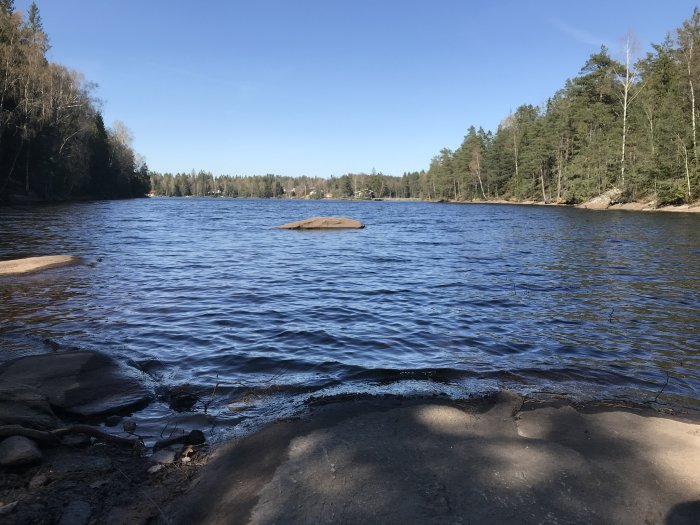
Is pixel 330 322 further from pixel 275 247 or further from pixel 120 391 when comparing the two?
pixel 275 247

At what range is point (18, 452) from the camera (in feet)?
12.4

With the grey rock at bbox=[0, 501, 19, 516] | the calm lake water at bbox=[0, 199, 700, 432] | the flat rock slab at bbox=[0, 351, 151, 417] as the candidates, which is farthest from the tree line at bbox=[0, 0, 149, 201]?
the grey rock at bbox=[0, 501, 19, 516]

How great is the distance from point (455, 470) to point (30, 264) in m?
15.1

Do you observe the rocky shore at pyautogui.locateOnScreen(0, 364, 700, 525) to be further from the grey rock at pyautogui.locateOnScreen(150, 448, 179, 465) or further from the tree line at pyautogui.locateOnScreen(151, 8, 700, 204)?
the tree line at pyautogui.locateOnScreen(151, 8, 700, 204)

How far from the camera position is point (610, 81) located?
2598 inches

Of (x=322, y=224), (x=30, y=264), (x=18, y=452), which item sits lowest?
(x=18, y=452)

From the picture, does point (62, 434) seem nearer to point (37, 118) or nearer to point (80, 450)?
point (80, 450)

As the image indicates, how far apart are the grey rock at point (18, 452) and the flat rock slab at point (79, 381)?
1.13 m

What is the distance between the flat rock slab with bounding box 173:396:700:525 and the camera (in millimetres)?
3084

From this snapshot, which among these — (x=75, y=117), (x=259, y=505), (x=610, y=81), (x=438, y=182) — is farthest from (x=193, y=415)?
(x=438, y=182)

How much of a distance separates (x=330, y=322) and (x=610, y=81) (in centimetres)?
7503

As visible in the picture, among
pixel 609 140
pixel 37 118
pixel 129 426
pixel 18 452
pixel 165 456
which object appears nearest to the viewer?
pixel 18 452

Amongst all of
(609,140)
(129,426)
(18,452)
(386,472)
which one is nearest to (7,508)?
(18,452)

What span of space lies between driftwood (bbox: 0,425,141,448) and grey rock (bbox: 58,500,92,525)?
1053 mm
